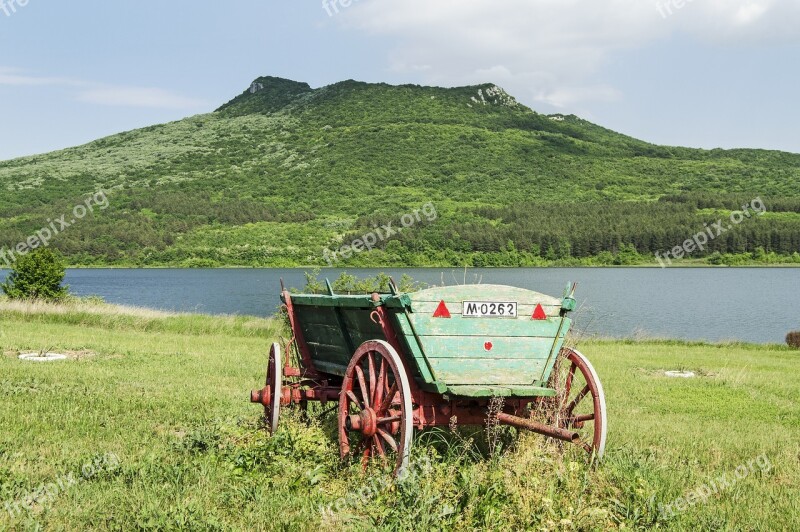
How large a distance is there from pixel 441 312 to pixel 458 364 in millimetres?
451

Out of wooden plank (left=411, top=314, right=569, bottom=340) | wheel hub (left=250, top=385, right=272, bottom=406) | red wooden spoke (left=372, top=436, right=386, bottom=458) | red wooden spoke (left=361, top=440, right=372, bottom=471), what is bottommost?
red wooden spoke (left=361, top=440, right=372, bottom=471)

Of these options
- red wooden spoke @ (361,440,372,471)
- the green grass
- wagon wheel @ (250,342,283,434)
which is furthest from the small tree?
red wooden spoke @ (361,440,372,471)

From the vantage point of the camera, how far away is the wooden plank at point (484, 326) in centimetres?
602

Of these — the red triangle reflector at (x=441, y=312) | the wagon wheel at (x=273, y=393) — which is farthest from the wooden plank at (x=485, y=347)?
the wagon wheel at (x=273, y=393)

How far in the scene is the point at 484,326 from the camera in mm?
6172

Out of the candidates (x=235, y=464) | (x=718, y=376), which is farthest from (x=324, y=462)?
(x=718, y=376)

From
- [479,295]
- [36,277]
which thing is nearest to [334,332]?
[479,295]

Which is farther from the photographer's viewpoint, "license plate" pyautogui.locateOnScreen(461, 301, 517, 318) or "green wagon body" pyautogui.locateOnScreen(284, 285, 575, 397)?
"license plate" pyautogui.locateOnScreen(461, 301, 517, 318)

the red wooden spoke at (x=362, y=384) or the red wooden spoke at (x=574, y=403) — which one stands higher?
the red wooden spoke at (x=362, y=384)

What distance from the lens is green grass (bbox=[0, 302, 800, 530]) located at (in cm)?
518

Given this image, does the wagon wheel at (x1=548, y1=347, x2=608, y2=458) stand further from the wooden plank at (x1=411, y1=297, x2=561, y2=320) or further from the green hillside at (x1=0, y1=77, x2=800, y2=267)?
the green hillside at (x1=0, y1=77, x2=800, y2=267)

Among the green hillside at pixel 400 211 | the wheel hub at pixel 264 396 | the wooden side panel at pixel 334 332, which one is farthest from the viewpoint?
the green hillside at pixel 400 211

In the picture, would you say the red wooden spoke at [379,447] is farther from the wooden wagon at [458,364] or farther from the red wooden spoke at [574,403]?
the red wooden spoke at [574,403]

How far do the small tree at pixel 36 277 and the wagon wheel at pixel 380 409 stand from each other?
2450cm
